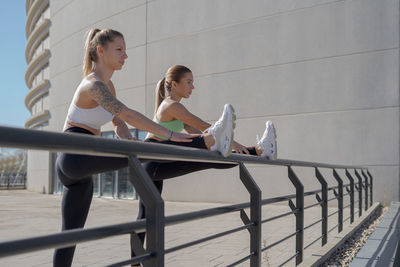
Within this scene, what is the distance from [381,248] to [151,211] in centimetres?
389

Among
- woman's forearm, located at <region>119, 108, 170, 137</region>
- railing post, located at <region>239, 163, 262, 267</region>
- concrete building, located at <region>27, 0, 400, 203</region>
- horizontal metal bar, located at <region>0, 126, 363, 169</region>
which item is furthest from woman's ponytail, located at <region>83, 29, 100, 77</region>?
concrete building, located at <region>27, 0, 400, 203</region>

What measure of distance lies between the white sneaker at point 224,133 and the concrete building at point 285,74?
10759 millimetres

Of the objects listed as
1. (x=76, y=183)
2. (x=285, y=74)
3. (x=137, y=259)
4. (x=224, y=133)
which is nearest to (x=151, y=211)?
(x=137, y=259)

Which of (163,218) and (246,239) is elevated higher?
(163,218)

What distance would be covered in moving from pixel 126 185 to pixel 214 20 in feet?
26.6

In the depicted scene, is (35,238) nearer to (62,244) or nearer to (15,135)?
(62,244)

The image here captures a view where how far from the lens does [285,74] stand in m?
13.5

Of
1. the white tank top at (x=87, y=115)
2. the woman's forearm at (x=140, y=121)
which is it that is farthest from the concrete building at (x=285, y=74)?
the white tank top at (x=87, y=115)

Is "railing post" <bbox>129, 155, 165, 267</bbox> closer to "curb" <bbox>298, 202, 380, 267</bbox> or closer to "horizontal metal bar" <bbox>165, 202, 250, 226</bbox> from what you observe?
"horizontal metal bar" <bbox>165, 202, 250, 226</bbox>

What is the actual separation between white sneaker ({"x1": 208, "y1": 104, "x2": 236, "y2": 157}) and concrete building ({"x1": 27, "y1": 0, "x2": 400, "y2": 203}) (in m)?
10.8

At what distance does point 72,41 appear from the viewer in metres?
21.9

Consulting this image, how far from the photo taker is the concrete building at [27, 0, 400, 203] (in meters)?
12.2

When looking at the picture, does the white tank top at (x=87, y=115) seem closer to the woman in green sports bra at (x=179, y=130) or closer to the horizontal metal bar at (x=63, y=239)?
the woman in green sports bra at (x=179, y=130)

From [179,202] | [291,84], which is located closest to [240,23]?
[291,84]
